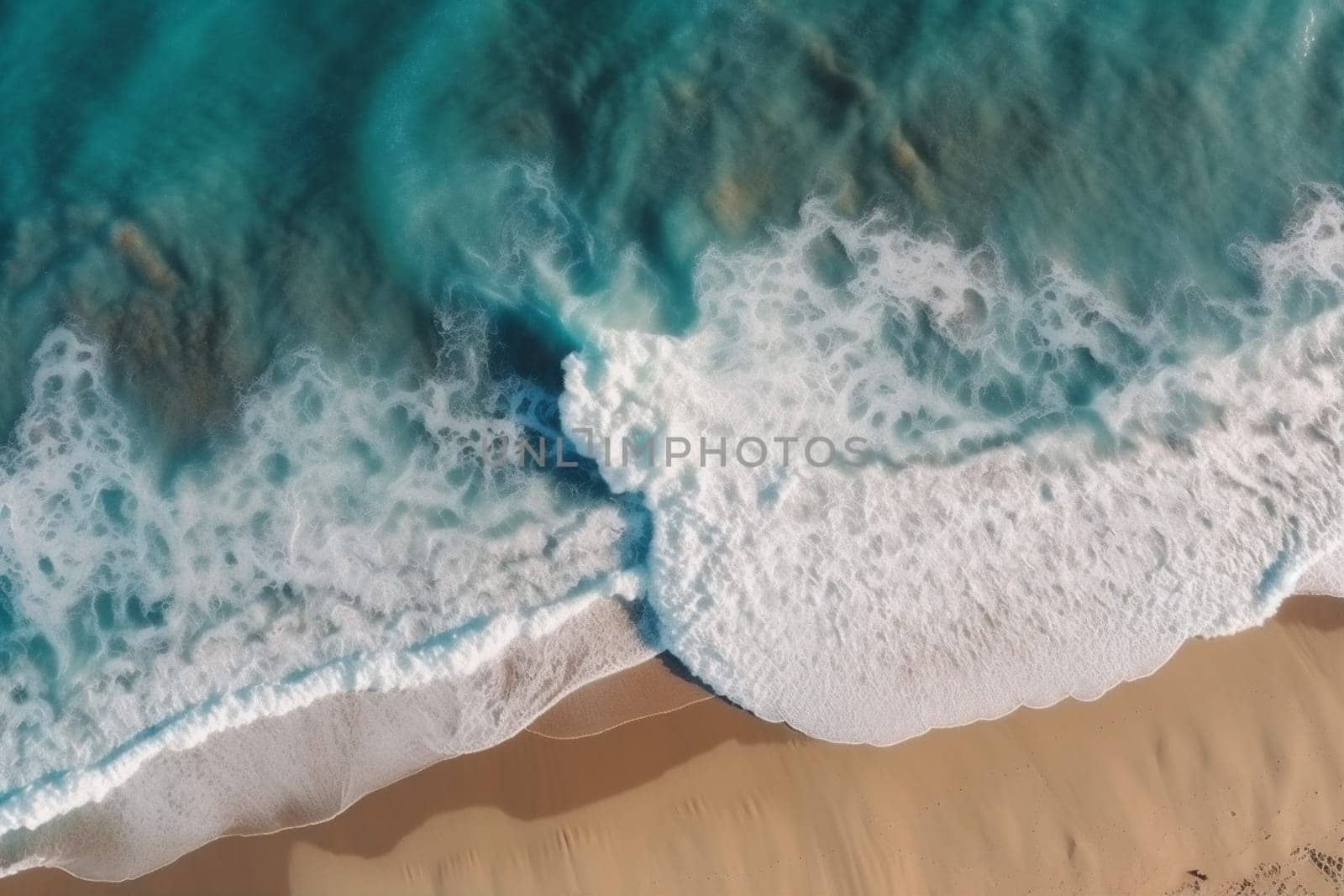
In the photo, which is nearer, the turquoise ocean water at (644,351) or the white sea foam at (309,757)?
the white sea foam at (309,757)

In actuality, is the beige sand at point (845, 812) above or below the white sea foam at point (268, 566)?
below

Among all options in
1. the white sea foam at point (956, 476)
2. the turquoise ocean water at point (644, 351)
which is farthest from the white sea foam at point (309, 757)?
the white sea foam at point (956, 476)

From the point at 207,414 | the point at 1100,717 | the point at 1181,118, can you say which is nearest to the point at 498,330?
the point at 207,414

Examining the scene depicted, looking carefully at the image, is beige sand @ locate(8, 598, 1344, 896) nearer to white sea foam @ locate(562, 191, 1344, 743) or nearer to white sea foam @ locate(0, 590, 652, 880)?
white sea foam @ locate(0, 590, 652, 880)

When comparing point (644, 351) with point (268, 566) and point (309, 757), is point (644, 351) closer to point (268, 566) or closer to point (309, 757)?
point (268, 566)

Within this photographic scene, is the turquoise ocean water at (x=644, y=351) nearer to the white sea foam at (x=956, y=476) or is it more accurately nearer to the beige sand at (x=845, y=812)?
the white sea foam at (x=956, y=476)
